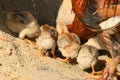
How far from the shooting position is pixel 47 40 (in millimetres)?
5293

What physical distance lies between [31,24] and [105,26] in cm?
95

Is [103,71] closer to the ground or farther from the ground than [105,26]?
closer to the ground

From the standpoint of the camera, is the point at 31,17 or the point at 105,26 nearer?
the point at 105,26

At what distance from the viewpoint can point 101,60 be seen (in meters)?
5.57

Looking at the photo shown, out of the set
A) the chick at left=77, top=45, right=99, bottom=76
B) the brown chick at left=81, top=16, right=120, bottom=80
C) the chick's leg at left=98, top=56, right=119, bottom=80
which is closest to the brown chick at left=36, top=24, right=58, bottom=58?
the chick at left=77, top=45, right=99, bottom=76

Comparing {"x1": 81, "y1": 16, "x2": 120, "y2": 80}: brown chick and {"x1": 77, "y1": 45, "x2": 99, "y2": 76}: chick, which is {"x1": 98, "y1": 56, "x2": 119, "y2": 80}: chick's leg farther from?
{"x1": 77, "y1": 45, "x2": 99, "y2": 76}: chick

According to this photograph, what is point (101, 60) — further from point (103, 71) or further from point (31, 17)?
point (31, 17)

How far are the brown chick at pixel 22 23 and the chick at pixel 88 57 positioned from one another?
0.69 meters

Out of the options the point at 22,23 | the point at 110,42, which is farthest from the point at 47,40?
the point at 110,42

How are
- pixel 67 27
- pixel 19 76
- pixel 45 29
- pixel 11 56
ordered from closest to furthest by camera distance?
1. pixel 19 76
2. pixel 11 56
3. pixel 45 29
4. pixel 67 27

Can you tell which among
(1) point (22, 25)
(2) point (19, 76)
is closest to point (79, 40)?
(1) point (22, 25)

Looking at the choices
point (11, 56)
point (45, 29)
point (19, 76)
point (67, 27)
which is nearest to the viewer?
point (19, 76)

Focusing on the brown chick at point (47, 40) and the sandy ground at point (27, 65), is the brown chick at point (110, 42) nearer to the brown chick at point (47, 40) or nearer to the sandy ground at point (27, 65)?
the sandy ground at point (27, 65)

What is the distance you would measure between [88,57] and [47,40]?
1.68 feet
